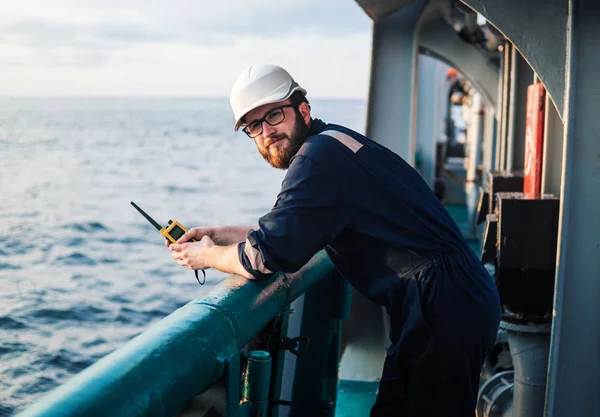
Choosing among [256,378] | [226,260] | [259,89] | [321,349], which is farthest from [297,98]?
[321,349]

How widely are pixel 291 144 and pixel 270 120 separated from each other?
0.13 metres

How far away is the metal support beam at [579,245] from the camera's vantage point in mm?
3381

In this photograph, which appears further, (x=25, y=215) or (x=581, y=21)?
(x=25, y=215)

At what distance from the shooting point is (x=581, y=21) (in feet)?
11.1

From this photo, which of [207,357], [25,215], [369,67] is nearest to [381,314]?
[369,67]

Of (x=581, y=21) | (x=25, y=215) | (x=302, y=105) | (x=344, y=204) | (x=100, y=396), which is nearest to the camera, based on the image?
(x=100, y=396)

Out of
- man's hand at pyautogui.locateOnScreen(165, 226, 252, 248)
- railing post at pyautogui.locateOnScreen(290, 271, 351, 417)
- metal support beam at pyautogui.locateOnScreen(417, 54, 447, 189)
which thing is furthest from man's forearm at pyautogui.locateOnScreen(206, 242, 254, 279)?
metal support beam at pyautogui.locateOnScreen(417, 54, 447, 189)

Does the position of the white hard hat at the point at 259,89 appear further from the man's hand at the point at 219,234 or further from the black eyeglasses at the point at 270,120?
the man's hand at the point at 219,234

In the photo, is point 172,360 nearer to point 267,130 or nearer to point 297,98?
point 267,130

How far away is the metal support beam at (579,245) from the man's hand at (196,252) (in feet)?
5.22

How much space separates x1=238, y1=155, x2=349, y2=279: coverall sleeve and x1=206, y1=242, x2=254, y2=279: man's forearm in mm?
38

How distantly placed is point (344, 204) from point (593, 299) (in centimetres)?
140

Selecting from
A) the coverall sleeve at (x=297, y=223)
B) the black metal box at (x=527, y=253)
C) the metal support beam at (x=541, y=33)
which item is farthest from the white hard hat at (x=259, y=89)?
the black metal box at (x=527, y=253)

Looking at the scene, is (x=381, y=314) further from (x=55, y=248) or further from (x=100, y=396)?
(x=55, y=248)
